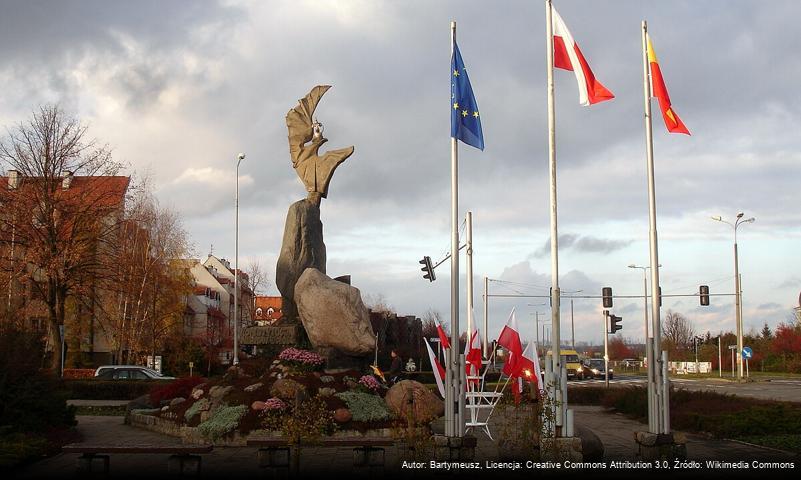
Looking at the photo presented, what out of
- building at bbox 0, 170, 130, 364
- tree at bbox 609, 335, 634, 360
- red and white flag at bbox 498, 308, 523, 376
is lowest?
tree at bbox 609, 335, 634, 360

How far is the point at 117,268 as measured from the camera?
33.4 meters

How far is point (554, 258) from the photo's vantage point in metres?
13.0

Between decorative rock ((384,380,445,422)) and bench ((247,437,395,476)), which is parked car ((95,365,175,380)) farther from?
bench ((247,437,395,476))

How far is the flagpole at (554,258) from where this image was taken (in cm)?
1219

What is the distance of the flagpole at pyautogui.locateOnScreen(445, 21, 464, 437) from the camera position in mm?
12398

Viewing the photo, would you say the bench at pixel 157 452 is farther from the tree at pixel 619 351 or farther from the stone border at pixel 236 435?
the tree at pixel 619 351

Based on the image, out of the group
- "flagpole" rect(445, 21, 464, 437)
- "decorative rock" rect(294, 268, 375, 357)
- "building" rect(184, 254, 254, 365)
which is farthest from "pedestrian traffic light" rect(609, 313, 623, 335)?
"building" rect(184, 254, 254, 365)

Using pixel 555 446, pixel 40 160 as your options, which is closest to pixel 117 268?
pixel 40 160

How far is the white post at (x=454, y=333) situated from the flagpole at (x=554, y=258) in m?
1.52

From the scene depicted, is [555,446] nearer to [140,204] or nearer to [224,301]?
[140,204]

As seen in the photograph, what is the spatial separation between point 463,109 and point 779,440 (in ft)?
28.2

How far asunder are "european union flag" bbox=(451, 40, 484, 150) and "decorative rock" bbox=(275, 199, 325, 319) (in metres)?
9.10

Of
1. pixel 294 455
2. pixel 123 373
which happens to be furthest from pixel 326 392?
pixel 123 373

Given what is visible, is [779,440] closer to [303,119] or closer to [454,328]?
[454,328]
